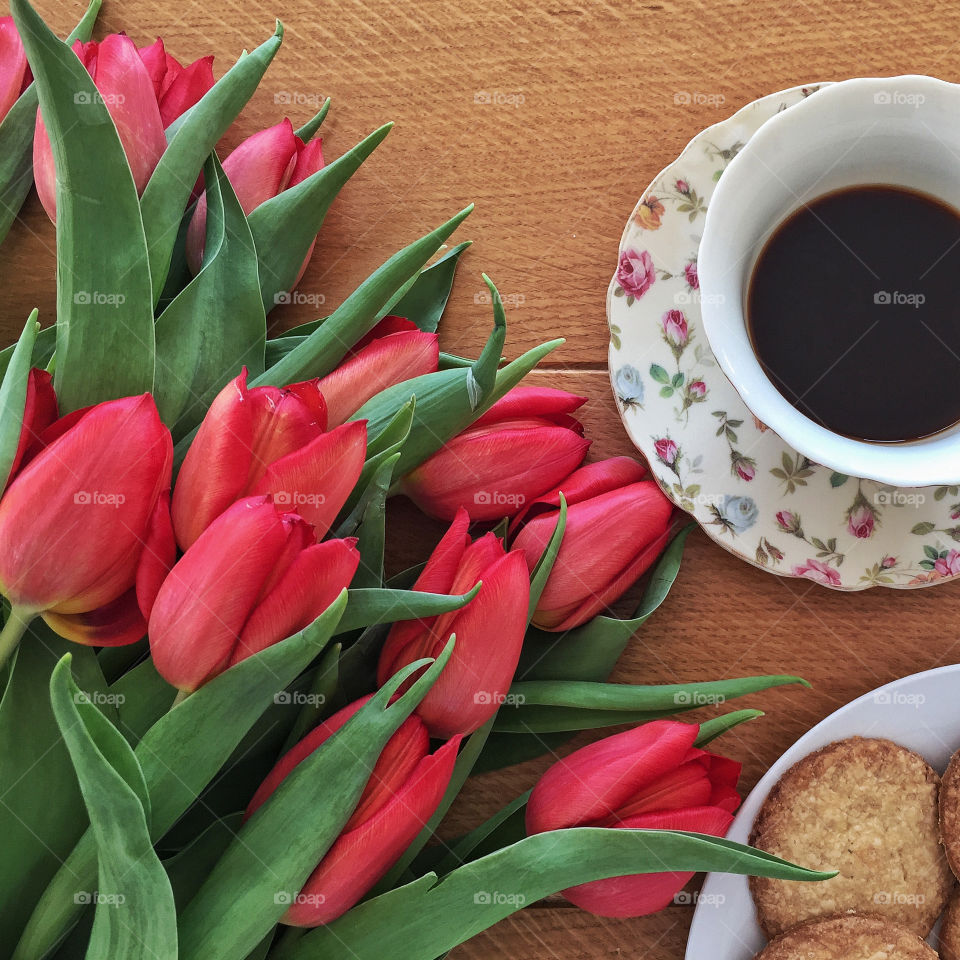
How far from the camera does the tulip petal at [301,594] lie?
40cm

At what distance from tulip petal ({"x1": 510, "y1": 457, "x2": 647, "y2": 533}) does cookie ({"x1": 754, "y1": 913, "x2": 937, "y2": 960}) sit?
0.97ft

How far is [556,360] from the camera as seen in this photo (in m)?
0.63

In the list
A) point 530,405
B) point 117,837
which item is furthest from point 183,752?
point 530,405

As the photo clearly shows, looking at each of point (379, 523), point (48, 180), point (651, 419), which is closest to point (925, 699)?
point (651, 419)

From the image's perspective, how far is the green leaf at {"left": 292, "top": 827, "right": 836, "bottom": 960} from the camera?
1.46 feet

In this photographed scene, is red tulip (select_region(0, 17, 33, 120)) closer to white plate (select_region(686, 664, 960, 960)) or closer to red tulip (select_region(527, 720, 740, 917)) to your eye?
red tulip (select_region(527, 720, 740, 917))

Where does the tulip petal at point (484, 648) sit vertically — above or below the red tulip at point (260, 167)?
below

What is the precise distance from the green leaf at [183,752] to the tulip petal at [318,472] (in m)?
0.07

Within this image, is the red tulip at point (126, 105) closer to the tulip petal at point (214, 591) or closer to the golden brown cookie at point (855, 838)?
the tulip petal at point (214, 591)

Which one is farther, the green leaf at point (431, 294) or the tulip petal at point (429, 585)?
the green leaf at point (431, 294)

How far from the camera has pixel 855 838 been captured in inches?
22.8

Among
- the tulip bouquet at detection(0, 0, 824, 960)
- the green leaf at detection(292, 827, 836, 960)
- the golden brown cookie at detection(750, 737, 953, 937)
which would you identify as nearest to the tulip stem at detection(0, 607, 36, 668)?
the tulip bouquet at detection(0, 0, 824, 960)

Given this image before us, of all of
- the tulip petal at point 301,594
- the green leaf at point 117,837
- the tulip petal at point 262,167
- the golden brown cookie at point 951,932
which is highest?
the tulip petal at point 262,167

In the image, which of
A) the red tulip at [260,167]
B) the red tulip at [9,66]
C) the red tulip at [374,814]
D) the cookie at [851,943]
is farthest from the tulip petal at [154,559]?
the cookie at [851,943]
